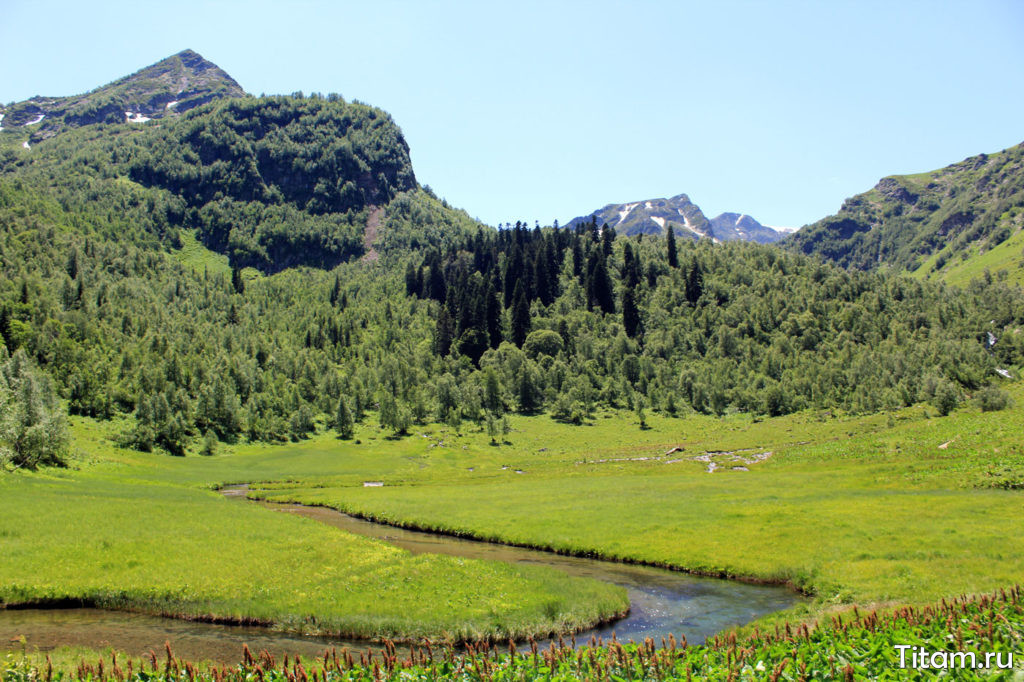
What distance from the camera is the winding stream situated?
27547 mm

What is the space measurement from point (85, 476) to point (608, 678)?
291 ft

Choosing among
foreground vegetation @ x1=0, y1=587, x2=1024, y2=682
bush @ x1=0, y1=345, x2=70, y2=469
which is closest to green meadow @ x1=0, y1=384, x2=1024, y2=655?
bush @ x1=0, y1=345, x2=70, y2=469

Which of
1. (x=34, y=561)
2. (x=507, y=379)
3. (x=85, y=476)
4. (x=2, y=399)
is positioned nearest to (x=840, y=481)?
(x=34, y=561)

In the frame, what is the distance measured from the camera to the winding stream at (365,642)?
90.4 ft

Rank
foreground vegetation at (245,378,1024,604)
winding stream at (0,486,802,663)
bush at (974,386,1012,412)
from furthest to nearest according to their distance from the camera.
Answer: bush at (974,386,1012,412) < foreground vegetation at (245,378,1024,604) < winding stream at (0,486,802,663)

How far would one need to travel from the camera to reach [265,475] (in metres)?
107

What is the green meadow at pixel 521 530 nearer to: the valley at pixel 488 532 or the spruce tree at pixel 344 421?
the valley at pixel 488 532

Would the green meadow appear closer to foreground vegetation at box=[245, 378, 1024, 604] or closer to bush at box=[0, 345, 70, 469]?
foreground vegetation at box=[245, 378, 1024, 604]

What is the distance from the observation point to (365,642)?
1164 inches

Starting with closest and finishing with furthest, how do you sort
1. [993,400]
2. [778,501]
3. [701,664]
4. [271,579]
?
[701,664] < [271,579] < [778,501] < [993,400]

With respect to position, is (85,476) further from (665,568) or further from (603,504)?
(665,568)

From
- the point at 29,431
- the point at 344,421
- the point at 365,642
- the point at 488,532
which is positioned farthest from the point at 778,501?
the point at 344,421

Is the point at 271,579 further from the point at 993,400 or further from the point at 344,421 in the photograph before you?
the point at 993,400

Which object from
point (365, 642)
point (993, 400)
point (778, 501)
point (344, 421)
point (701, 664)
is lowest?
point (778, 501)
